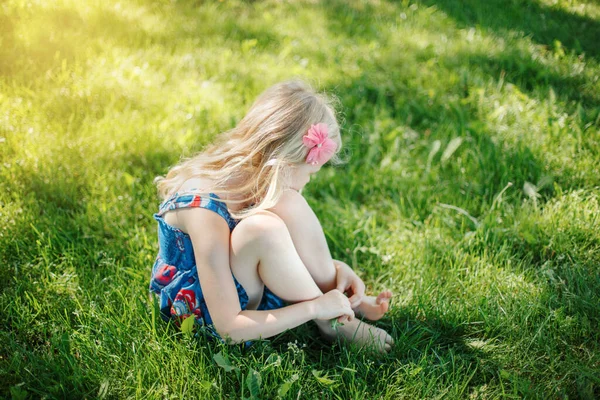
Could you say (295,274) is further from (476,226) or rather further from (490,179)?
(490,179)

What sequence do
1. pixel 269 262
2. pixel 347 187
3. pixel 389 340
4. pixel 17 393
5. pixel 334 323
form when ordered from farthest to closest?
1. pixel 347 187
2. pixel 389 340
3. pixel 334 323
4. pixel 269 262
5. pixel 17 393

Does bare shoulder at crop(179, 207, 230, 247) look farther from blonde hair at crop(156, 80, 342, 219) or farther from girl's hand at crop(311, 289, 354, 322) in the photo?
girl's hand at crop(311, 289, 354, 322)

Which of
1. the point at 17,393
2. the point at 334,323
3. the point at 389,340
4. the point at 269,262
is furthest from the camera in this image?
the point at 389,340

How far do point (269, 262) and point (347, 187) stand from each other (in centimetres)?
112

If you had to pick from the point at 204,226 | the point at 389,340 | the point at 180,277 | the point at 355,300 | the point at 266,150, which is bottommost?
the point at 389,340

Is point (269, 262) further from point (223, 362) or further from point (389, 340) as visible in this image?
point (389, 340)

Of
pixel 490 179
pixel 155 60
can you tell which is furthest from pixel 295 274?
pixel 155 60

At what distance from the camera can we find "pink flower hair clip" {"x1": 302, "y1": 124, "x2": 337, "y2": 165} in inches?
64.9

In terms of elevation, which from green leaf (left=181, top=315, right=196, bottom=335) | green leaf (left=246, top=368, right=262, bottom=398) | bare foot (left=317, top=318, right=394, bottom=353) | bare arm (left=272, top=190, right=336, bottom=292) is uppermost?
bare arm (left=272, top=190, right=336, bottom=292)

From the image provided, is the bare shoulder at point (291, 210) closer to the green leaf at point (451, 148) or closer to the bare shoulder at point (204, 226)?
the bare shoulder at point (204, 226)

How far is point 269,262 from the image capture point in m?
1.59

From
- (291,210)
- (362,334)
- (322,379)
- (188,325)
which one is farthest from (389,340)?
(188,325)

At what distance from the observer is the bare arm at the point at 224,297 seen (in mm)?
1550

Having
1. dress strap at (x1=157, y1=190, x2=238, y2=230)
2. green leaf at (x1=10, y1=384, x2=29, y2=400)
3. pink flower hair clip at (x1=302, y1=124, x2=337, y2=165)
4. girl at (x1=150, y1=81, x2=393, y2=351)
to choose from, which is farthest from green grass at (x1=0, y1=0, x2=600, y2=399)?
pink flower hair clip at (x1=302, y1=124, x2=337, y2=165)
